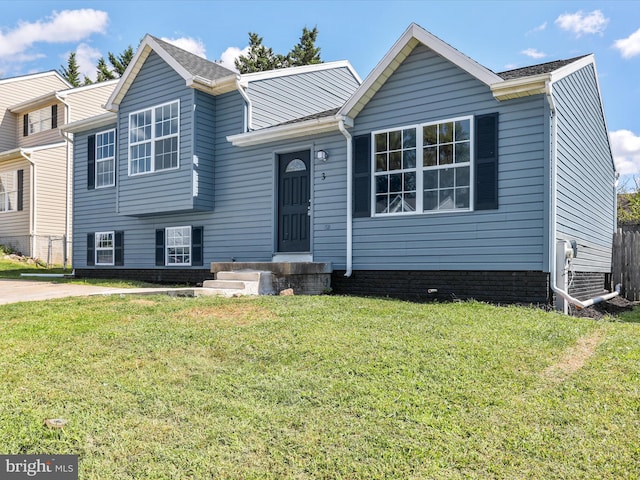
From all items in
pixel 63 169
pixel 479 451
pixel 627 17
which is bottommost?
pixel 479 451

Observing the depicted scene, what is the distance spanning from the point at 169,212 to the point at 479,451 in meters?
10.5

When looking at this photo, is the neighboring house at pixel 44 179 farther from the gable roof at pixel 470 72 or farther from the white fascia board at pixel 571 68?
the white fascia board at pixel 571 68

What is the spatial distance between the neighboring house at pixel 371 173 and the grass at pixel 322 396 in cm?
247

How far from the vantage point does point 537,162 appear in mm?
7762

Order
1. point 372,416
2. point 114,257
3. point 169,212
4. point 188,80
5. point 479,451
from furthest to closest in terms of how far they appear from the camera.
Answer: point 114,257 < point 169,212 < point 188,80 < point 372,416 < point 479,451

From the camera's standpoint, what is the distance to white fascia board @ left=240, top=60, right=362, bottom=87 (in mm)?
11609

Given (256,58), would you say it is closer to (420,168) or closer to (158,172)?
(158,172)

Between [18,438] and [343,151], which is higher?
[343,151]

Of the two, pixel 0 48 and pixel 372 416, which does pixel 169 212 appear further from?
pixel 0 48

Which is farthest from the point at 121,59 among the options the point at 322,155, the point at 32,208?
the point at 322,155

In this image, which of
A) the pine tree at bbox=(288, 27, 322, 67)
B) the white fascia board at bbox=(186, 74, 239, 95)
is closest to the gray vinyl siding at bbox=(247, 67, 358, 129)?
the white fascia board at bbox=(186, 74, 239, 95)

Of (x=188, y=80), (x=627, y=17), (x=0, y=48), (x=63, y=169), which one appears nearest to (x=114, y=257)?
(x=188, y=80)

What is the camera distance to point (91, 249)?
15.2 m

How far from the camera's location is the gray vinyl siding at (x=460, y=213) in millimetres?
7805
